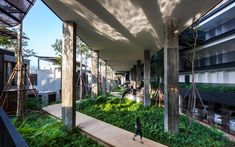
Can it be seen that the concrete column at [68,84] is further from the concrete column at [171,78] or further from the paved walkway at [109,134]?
the concrete column at [171,78]

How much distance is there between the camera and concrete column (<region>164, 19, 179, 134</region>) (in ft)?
32.6

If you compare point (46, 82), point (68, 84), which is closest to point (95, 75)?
point (46, 82)

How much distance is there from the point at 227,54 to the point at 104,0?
640 inches

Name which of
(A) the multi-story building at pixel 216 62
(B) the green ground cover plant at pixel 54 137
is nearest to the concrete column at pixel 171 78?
(B) the green ground cover plant at pixel 54 137

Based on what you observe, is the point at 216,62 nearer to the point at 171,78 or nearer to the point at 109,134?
the point at 171,78

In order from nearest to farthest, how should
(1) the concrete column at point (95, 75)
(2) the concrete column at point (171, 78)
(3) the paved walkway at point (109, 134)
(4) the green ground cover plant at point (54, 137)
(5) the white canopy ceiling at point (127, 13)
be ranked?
(4) the green ground cover plant at point (54, 137), (5) the white canopy ceiling at point (127, 13), (3) the paved walkway at point (109, 134), (2) the concrete column at point (171, 78), (1) the concrete column at point (95, 75)

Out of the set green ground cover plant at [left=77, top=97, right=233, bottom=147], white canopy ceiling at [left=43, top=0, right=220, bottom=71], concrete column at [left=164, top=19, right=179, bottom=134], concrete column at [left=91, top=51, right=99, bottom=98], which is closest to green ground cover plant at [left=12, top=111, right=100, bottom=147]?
green ground cover plant at [left=77, top=97, right=233, bottom=147]

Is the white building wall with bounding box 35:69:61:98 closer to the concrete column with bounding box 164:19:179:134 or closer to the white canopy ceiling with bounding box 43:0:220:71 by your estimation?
the white canopy ceiling with bounding box 43:0:220:71

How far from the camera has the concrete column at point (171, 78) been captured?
9930mm

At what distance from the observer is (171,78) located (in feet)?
32.8

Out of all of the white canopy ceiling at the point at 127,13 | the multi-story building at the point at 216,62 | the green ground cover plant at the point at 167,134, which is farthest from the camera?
the multi-story building at the point at 216,62

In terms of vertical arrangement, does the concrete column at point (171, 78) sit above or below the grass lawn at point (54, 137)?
above

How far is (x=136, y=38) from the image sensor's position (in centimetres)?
1459

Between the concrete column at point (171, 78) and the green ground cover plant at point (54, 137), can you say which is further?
the concrete column at point (171, 78)
